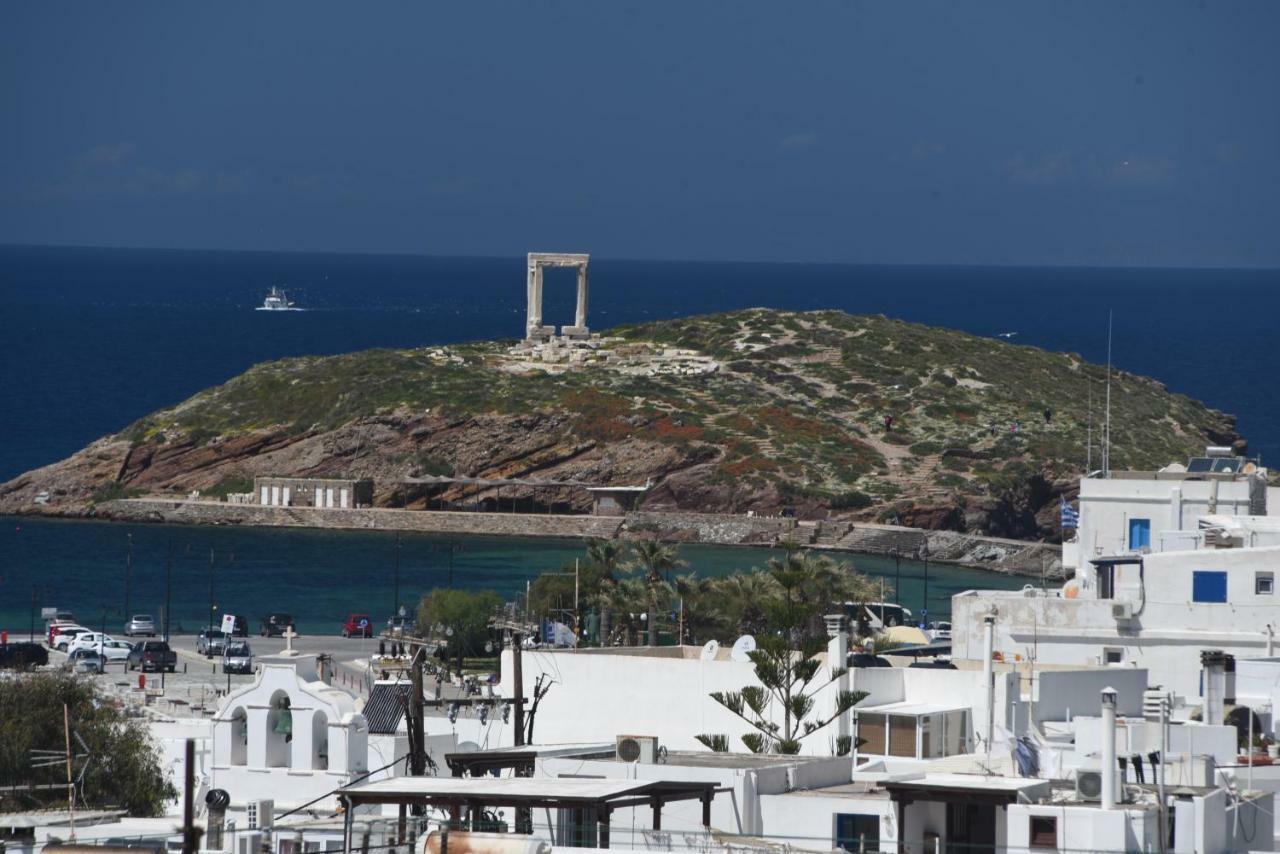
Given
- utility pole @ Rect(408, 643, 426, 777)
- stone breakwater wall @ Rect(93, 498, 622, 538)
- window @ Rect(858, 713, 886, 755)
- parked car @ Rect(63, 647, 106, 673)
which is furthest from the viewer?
stone breakwater wall @ Rect(93, 498, 622, 538)

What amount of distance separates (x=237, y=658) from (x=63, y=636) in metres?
7.20

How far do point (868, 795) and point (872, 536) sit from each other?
10138 centimetres

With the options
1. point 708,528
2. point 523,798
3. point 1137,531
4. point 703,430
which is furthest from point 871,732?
point 703,430

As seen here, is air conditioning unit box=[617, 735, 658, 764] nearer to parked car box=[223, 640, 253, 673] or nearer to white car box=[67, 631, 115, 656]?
parked car box=[223, 640, 253, 673]

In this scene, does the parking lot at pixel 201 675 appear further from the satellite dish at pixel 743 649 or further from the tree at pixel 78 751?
the satellite dish at pixel 743 649

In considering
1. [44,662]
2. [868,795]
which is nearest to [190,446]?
[44,662]

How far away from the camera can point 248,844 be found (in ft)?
64.7

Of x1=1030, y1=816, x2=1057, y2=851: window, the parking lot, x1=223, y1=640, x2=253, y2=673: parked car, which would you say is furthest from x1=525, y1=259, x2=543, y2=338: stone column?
x1=1030, y1=816, x2=1057, y2=851: window

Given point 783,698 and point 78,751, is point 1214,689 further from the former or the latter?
point 78,751

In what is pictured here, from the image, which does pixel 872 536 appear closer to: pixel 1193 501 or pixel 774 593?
pixel 774 593

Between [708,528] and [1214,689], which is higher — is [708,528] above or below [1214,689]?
above

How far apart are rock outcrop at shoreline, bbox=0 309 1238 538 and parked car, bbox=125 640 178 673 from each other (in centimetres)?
6484

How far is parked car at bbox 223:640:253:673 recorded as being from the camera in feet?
208

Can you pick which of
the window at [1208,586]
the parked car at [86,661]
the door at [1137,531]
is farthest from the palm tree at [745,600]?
the window at [1208,586]
